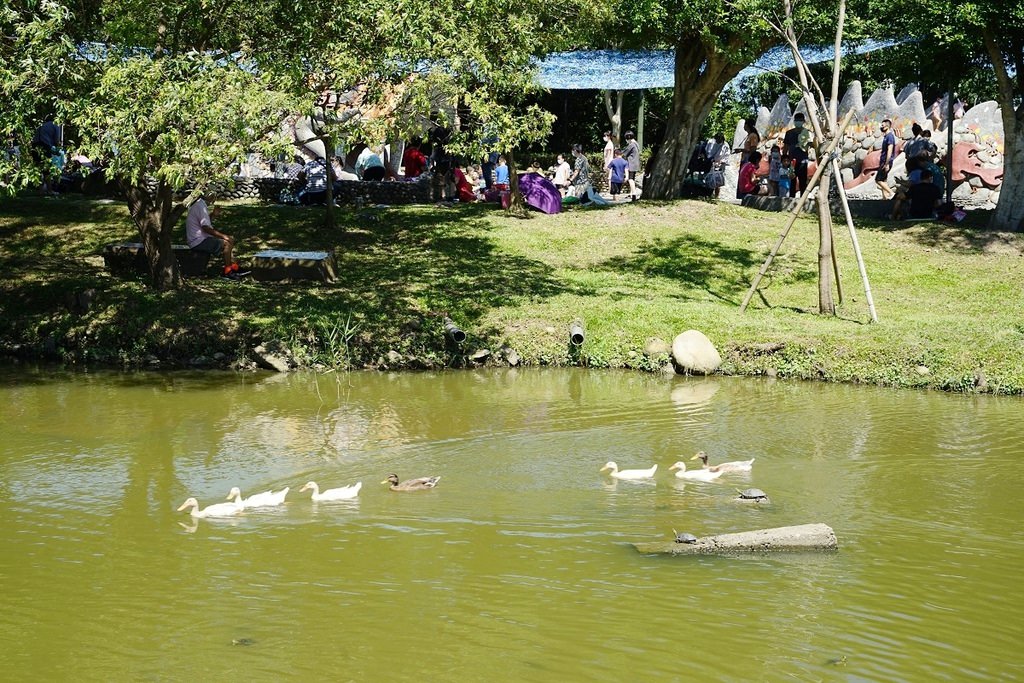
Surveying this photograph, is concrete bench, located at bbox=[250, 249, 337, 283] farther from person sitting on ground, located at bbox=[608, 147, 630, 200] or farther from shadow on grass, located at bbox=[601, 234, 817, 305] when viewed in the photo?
person sitting on ground, located at bbox=[608, 147, 630, 200]

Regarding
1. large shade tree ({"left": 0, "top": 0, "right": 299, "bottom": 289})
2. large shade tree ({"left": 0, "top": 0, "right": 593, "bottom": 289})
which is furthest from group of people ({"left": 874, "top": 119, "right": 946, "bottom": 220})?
large shade tree ({"left": 0, "top": 0, "right": 299, "bottom": 289})

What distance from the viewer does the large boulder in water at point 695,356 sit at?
1616 centimetres

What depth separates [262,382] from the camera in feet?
51.3

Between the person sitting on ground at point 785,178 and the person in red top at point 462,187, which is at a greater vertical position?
the person sitting on ground at point 785,178

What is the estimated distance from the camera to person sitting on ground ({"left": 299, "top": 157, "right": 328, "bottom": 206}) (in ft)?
83.1

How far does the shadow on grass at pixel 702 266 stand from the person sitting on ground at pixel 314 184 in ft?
23.8

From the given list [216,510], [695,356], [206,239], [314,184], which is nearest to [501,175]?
[314,184]

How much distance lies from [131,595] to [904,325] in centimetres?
1220

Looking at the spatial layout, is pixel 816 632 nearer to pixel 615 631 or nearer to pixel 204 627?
pixel 615 631

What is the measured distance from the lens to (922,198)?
24.5 m

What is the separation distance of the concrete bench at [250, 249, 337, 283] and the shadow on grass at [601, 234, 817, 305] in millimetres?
5083

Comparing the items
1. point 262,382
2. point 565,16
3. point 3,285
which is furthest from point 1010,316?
point 3,285

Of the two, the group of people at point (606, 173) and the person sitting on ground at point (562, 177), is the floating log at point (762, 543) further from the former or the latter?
the person sitting on ground at point (562, 177)

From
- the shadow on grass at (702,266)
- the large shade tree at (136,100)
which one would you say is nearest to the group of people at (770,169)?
the shadow on grass at (702,266)
